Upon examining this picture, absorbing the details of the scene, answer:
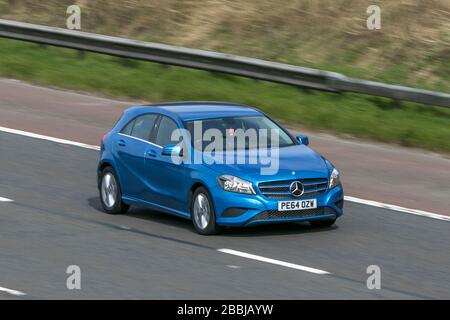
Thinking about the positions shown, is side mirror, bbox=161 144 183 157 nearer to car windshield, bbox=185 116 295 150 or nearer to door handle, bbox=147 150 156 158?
car windshield, bbox=185 116 295 150

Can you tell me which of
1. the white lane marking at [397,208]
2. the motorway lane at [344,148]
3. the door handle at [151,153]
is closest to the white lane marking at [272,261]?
the door handle at [151,153]

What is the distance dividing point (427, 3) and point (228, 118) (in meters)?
12.7

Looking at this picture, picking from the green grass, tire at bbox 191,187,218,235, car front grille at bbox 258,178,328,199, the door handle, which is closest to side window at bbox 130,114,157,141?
the door handle

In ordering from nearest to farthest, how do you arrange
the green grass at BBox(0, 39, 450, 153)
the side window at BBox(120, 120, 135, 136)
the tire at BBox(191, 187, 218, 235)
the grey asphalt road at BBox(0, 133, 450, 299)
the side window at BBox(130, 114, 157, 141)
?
the grey asphalt road at BBox(0, 133, 450, 299)
the tire at BBox(191, 187, 218, 235)
the side window at BBox(130, 114, 157, 141)
the side window at BBox(120, 120, 135, 136)
the green grass at BBox(0, 39, 450, 153)

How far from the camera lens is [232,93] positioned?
23.4 metres

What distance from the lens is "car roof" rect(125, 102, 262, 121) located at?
613 inches

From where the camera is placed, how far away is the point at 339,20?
27.2 meters

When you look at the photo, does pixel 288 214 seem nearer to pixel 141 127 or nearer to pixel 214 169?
pixel 214 169

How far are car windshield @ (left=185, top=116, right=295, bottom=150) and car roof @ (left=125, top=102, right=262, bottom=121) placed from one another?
4.1 inches

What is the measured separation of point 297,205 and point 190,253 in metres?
1.47

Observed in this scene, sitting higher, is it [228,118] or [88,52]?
[228,118]

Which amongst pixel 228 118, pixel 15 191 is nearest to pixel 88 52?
pixel 15 191
